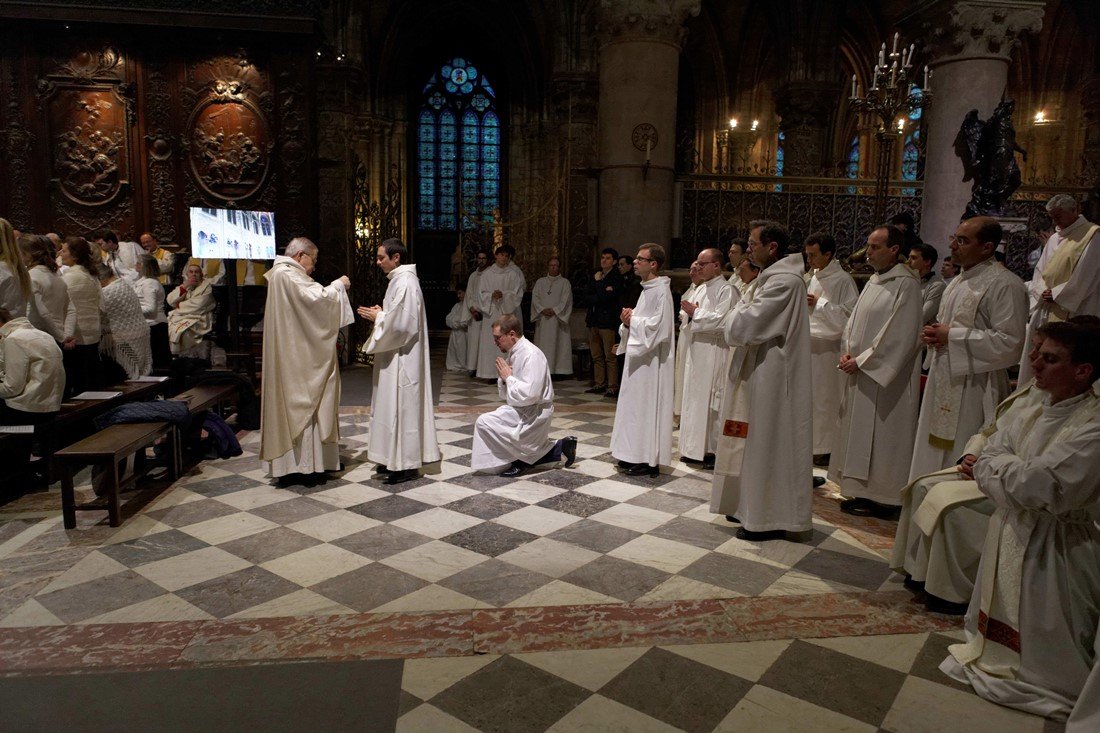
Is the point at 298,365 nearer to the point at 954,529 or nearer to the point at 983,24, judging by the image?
the point at 954,529

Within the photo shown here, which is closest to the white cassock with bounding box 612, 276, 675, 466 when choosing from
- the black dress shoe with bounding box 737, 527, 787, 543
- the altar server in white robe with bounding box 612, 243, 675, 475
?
the altar server in white robe with bounding box 612, 243, 675, 475

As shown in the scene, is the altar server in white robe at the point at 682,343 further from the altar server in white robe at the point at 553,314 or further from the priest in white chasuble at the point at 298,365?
the altar server in white robe at the point at 553,314

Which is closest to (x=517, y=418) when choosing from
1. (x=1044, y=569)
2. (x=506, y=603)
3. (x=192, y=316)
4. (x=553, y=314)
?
(x=506, y=603)

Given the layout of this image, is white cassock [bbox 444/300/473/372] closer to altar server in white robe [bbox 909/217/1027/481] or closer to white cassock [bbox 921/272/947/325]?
white cassock [bbox 921/272/947/325]

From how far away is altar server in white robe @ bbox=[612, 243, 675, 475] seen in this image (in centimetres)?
603

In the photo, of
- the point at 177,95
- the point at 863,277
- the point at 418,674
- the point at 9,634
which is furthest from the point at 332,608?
the point at 177,95

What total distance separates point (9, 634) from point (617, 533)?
333cm

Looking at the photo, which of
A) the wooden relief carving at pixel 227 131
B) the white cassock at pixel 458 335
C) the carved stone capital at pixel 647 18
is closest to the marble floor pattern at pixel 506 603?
the white cassock at pixel 458 335

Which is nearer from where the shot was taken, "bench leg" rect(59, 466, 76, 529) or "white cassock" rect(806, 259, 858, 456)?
"bench leg" rect(59, 466, 76, 529)

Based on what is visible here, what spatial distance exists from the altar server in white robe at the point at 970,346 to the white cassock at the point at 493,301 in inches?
286

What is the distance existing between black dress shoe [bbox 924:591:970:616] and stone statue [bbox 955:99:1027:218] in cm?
840

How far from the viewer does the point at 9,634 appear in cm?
339

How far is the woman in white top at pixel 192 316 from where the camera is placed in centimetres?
848

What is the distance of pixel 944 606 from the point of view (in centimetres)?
371
